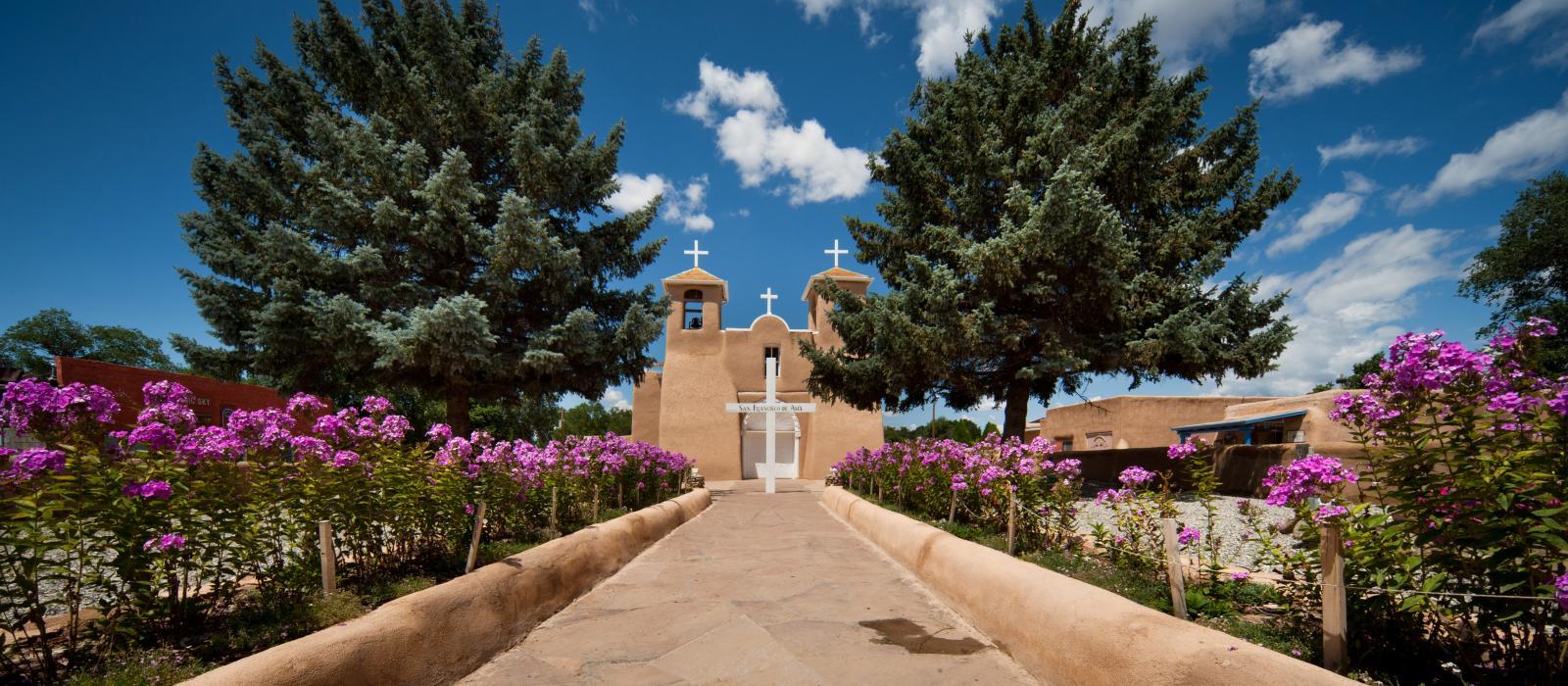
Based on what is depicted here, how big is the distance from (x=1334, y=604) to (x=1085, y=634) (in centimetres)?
101

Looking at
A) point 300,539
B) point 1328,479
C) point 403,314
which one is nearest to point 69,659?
point 300,539

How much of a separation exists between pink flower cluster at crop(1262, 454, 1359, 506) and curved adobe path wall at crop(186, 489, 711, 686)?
4.25m

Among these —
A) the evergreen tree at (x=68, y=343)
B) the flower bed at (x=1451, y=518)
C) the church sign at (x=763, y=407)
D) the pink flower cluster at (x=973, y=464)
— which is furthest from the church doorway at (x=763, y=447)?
the evergreen tree at (x=68, y=343)

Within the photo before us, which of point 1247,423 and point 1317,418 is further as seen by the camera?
point 1247,423

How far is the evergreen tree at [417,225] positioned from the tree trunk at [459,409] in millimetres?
37

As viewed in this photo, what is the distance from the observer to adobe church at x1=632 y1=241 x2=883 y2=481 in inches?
976

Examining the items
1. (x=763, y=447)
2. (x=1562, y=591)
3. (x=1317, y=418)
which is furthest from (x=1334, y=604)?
(x=763, y=447)

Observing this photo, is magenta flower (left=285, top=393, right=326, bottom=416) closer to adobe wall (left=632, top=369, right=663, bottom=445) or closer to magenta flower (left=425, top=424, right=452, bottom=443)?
magenta flower (left=425, top=424, right=452, bottom=443)

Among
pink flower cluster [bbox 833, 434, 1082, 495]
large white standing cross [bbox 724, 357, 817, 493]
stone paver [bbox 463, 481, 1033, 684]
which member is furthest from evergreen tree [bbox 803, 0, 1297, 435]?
stone paver [bbox 463, 481, 1033, 684]

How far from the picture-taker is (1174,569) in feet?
12.1

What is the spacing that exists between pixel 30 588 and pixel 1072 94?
16076 mm

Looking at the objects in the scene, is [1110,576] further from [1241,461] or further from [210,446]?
[1241,461]

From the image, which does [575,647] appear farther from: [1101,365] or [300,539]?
[1101,365]

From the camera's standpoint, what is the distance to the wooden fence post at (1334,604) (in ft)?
9.11
